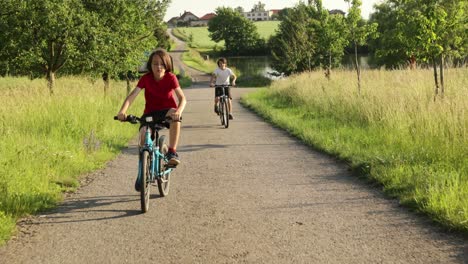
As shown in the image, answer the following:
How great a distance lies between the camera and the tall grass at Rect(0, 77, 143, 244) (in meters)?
5.62

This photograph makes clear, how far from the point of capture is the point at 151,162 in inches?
Answer: 219

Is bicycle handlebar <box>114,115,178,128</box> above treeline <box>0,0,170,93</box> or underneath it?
underneath

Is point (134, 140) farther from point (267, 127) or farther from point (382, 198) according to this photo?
point (382, 198)

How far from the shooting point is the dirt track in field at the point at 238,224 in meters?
4.02

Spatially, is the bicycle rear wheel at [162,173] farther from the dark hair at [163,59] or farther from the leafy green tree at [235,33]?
the leafy green tree at [235,33]

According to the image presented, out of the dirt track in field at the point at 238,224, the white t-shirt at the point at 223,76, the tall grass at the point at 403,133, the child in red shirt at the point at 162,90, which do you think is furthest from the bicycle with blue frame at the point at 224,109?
the child in red shirt at the point at 162,90

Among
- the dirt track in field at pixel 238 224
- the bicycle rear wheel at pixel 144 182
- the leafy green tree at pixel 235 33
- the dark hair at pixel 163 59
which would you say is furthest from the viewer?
the leafy green tree at pixel 235 33

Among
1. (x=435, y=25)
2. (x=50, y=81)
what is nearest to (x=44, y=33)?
(x=50, y=81)

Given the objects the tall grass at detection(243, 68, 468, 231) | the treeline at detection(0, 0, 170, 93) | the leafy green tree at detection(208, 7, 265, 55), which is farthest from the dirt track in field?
the leafy green tree at detection(208, 7, 265, 55)

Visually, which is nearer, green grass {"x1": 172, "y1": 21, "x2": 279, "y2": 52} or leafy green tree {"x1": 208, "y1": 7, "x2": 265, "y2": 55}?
leafy green tree {"x1": 208, "y1": 7, "x2": 265, "y2": 55}

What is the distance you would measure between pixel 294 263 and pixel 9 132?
21.9ft

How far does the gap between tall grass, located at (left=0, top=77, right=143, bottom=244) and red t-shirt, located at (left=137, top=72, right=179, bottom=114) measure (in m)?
1.60

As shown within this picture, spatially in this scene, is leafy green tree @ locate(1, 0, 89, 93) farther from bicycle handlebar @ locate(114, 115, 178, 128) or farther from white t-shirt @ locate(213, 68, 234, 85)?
bicycle handlebar @ locate(114, 115, 178, 128)

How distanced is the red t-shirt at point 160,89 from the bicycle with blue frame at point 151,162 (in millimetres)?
258
